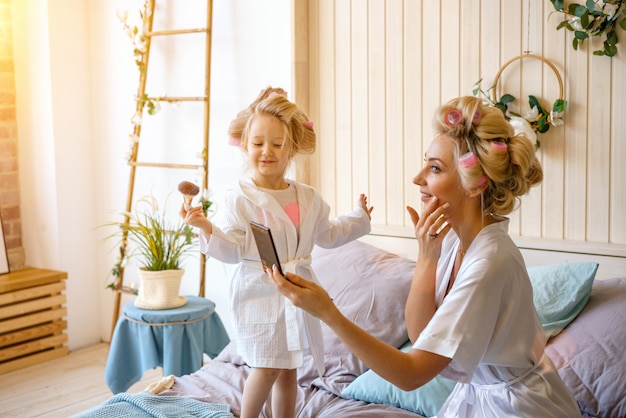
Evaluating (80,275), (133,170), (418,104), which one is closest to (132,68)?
(133,170)

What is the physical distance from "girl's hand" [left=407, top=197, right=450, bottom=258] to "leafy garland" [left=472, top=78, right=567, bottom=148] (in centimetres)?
93

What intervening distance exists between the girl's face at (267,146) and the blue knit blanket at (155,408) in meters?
0.75

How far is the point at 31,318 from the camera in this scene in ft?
14.3

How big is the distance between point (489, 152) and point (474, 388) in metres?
0.57

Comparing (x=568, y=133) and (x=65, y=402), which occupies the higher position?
(x=568, y=133)

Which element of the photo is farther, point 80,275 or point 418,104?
point 80,275

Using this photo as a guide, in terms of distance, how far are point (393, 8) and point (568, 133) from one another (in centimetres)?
95

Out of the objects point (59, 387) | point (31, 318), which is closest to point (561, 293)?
point (59, 387)

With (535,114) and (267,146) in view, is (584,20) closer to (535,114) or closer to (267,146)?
(535,114)

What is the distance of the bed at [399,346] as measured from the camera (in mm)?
2223

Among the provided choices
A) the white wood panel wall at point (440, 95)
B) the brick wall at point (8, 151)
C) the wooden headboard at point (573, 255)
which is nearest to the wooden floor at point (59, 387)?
the brick wall at point (8, 151)

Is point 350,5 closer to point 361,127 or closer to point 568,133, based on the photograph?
point 361,127

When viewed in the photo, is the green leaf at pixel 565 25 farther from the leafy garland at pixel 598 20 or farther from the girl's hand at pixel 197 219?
the girl's hand at pixel 197 219

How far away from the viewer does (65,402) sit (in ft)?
12.4
